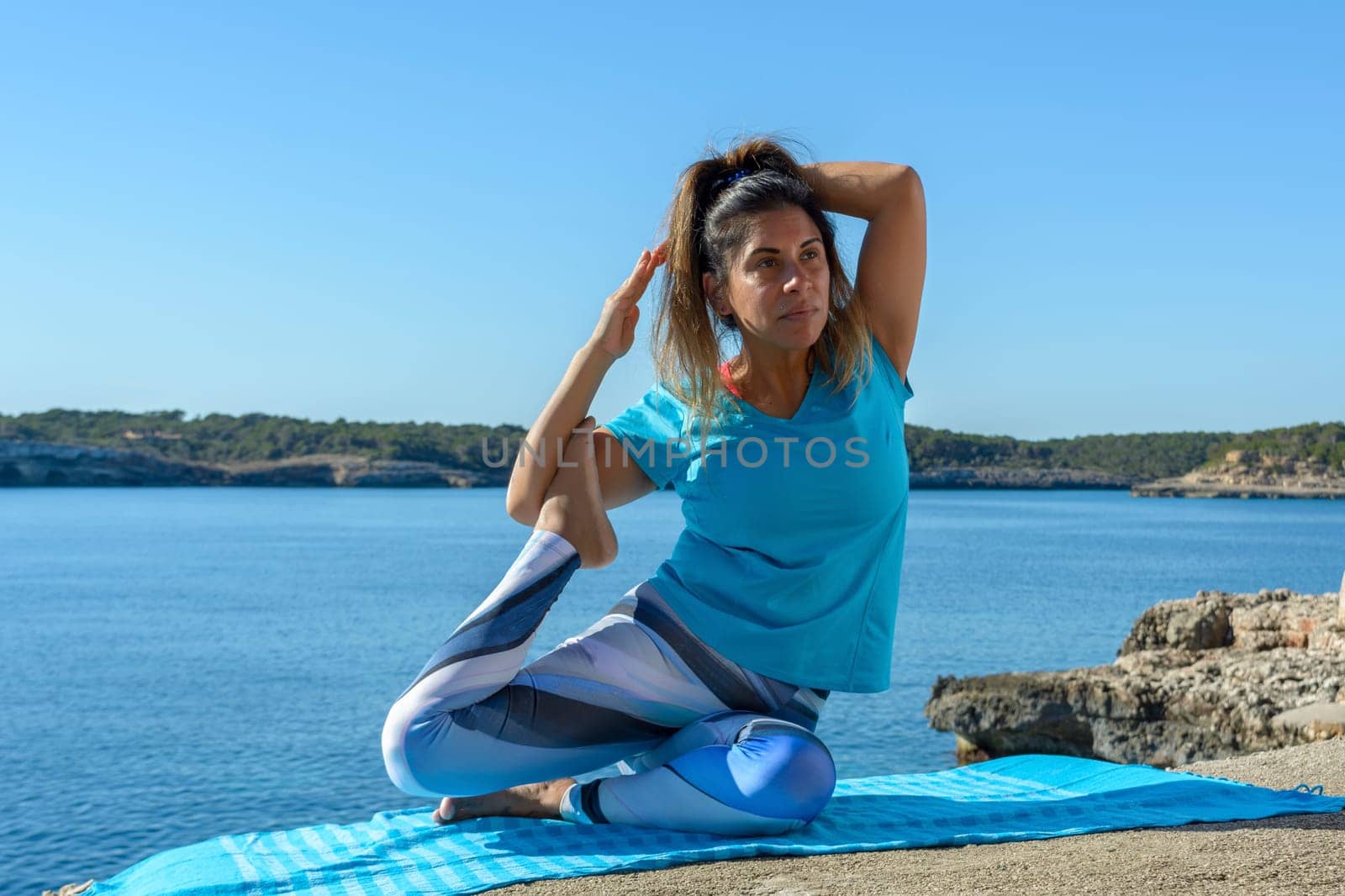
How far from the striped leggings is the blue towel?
11 cm

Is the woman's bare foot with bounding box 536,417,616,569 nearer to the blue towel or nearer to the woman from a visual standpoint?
the woman

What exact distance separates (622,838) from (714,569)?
0.72 m

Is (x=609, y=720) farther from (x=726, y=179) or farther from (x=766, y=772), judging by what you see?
(x=726, y=179)

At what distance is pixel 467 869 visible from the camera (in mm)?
2963

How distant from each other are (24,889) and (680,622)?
728 cm

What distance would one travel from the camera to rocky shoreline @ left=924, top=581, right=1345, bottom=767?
7074 mm

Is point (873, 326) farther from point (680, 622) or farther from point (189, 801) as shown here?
point (189, 801)

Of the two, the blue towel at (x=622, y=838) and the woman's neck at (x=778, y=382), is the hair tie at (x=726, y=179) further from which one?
the blue towel at (x=622, y=838)

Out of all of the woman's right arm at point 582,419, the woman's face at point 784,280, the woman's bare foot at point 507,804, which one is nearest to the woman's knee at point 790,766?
the woman's bare foot at point 507,804

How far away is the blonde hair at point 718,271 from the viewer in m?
3.34

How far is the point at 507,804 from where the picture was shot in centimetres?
341

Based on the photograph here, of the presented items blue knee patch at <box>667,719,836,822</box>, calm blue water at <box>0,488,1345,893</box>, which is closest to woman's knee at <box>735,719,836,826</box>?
blue knee patch at <box>667,719,836,822</box>

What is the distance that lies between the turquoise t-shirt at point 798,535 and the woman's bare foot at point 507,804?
612mm

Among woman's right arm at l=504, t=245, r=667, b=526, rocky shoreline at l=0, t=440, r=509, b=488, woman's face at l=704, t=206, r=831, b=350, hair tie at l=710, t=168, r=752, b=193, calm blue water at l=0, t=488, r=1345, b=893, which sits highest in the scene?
hair tie at l=710, t=168, r=752, b=193
